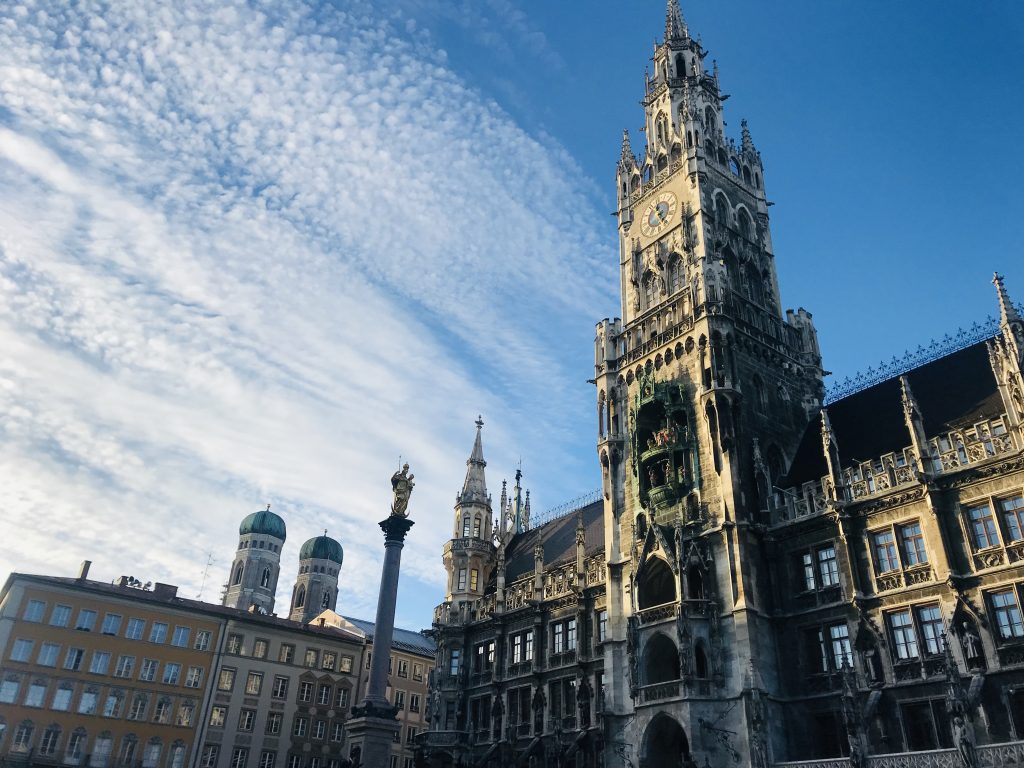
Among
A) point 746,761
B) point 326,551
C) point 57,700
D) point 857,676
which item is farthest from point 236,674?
point 326,551

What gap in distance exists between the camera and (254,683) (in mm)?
67062

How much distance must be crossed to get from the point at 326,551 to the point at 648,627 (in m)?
110

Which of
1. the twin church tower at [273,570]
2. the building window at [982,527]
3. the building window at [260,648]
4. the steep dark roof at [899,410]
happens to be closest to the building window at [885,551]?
the building window at [982,527]

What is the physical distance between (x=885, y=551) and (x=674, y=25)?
4539cm

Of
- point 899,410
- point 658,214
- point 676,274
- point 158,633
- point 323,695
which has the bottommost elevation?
point 323,695

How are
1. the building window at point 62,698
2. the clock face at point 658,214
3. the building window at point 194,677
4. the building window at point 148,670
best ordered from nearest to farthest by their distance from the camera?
the clock face at point 658,214, the building window at point 62,698, the building window at point 148,670, the building window at point 194,677

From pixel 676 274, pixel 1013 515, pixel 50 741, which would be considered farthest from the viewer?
pixel 50 741

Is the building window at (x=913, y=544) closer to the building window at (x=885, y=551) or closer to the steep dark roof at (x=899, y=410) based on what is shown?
the building window at (x=885, y=551)

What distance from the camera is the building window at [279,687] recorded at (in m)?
67.9

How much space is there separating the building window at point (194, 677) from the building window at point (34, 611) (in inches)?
443

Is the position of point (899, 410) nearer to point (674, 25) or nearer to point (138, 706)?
point (674, 25)

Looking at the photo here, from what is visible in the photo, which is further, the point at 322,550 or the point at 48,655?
the point at 322,550

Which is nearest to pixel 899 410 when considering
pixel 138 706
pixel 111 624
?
pixel 138 706

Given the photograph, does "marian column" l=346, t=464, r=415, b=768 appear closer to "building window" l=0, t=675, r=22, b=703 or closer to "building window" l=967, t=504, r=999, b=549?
"building window" l=967, t=504, r=999, b=549
